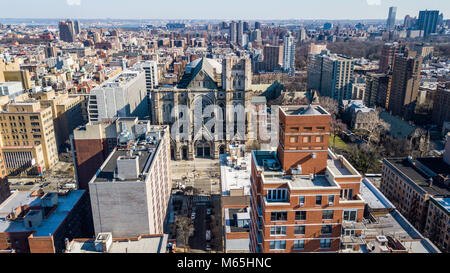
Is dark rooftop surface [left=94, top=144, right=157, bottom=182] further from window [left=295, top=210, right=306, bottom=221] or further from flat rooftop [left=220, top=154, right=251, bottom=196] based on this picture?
window [left=295, top=210, right=306, bottom=221]

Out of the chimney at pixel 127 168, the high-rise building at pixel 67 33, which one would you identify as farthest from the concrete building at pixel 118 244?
the high-rise building at pixel 67 33

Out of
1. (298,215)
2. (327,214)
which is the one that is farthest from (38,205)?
(327,214)

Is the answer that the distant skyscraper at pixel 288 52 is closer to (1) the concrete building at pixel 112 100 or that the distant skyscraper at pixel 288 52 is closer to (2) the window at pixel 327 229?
(1) the concrete building at pixel 112 100

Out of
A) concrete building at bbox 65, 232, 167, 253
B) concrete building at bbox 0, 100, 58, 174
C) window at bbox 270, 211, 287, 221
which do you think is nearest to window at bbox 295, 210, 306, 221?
window at bbox 270, 211, 287, 221

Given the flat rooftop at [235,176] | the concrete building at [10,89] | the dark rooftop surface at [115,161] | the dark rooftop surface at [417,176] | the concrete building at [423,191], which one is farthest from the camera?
the concrete building at [10,89]
